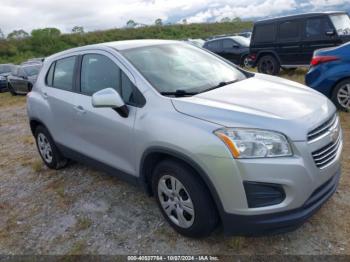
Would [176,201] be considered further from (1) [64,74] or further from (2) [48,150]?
(2) [48,150]

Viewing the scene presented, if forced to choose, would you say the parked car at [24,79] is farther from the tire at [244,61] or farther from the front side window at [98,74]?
the front side window at [98,74]

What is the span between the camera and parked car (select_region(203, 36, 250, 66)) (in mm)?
14227

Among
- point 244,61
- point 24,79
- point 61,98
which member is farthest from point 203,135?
point 24,79

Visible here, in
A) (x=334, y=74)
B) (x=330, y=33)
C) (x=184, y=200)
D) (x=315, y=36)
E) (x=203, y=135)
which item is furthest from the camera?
(x=315, y=36)

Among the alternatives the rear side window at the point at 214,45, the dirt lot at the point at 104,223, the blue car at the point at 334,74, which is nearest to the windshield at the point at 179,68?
the dirt lot at the point at 104,223

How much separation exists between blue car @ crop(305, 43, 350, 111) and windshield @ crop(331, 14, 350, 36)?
14.4 feet

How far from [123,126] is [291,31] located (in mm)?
8906

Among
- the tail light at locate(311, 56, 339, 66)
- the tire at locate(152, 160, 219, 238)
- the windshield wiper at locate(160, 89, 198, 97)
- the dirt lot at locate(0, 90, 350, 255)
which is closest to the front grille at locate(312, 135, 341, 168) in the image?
the dirt lot at locate(0, 90, 350, 255)

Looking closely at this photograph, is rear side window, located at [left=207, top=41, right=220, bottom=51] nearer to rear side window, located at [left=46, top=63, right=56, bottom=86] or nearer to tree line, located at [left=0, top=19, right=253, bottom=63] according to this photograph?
rear side window, located at [left=46, top=63, right=56, bottom=86]

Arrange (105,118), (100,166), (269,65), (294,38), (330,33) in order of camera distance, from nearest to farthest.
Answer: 1. (105,118)
2. (100,166)
3. (330,33)
4. (294,38)
5. (269,65)

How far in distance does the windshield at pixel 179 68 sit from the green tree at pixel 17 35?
45.6 metres

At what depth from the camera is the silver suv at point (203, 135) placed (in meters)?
2.49

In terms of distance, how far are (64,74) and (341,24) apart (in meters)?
8.63

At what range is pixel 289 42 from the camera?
1067 cm
